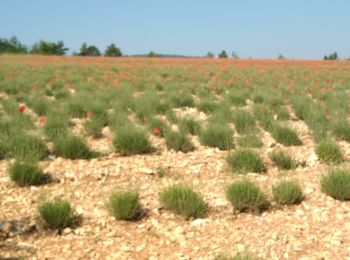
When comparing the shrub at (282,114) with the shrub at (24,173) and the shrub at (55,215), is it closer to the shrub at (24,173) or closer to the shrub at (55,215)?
the shrub at (24,173)

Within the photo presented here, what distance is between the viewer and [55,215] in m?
5.27

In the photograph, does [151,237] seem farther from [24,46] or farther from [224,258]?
[24,46]

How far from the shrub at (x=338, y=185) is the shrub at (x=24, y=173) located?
3.60 m

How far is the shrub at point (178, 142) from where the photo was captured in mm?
8781

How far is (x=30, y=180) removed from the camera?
21.3 ft

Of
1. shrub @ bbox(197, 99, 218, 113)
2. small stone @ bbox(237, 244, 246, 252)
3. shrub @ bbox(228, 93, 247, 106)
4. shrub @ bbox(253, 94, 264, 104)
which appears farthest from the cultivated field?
shrub @ bbox(253, 94, 264, 104)

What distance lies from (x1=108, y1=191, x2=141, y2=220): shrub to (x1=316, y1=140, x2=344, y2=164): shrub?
3.59 m

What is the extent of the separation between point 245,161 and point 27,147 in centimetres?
323

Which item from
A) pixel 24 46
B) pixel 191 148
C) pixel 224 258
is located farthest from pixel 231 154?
pixel 24 46

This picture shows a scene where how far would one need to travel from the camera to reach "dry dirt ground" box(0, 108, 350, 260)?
15.8 ft

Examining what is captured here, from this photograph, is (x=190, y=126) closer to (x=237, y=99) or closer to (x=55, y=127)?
(x=55, y=127)

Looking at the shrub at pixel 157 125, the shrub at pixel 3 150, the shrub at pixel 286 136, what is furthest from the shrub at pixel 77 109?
the shrub at pixel 286 136

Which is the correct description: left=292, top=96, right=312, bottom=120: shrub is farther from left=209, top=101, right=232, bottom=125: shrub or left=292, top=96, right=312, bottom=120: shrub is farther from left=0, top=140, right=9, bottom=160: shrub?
left=0, top=140, right=9, bottom=160: shrub

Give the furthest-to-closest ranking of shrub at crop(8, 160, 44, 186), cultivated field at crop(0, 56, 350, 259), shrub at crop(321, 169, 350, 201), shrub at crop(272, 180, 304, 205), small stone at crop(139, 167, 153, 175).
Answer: small stone at crop(139, 167, 153, 175)
shrub at crop(8, 160, 44, 186)
shrub at crop(321, 169, 350, 201)
shrub at crop(272, 180, 304, 205)
cultivated field at crop(0, 56, 350, 259)
